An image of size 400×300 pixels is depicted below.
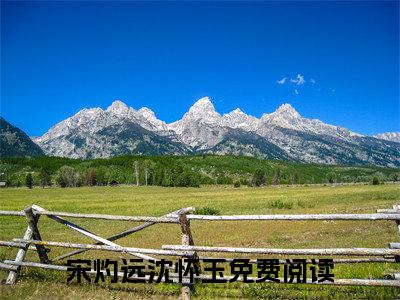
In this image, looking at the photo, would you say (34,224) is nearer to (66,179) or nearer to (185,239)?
(185,239)

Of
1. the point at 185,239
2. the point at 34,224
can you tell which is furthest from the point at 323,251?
the point at 34,224

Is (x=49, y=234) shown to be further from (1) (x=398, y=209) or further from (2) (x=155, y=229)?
(1) (x=398, y=209)

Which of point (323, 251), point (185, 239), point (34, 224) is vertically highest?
point (34, 224)

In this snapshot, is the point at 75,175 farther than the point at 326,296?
Yes

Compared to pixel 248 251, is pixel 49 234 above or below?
below

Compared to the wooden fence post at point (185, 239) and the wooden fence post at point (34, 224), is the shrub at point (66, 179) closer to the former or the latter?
the wooden fence post at point (34, 224)

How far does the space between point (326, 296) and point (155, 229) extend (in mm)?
18259

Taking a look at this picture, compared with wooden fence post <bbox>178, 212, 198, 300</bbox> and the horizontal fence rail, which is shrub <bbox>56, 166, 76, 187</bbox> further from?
Result: the horizontal fence rail

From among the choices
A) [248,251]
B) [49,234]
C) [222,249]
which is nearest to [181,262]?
[222,249]

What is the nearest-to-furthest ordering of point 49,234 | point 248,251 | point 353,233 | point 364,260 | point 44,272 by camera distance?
point 248,251
point 364,260
point 44,272
point 353,233
point 49,234

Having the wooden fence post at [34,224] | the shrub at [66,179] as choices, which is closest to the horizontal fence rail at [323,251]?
the wooden fence post at [34,224]

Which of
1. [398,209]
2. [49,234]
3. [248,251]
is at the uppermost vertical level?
[398,209]

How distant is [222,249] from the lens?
9961 mm

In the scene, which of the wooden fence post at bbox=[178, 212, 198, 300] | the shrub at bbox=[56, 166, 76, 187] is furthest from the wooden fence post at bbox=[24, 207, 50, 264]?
the shrub at bbox=[56, 166, 76, 187]
